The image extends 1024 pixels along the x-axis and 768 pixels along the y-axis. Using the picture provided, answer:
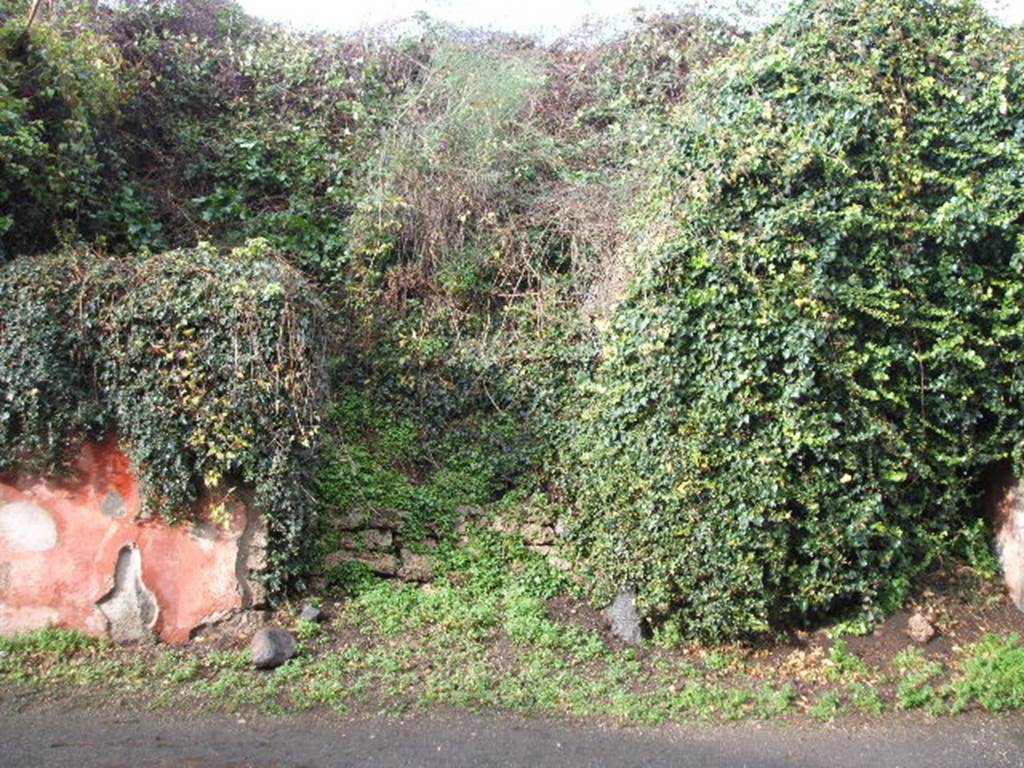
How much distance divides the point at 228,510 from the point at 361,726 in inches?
83.7

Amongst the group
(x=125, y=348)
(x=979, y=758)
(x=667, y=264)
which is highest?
(x=667, y=264)

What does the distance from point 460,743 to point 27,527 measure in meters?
3.76

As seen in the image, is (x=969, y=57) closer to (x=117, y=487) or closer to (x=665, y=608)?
(x=665, y=608)

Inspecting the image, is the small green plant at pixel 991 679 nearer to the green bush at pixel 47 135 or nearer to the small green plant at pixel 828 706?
the small green plant at pixel 828 706

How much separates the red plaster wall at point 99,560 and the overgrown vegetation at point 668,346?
0.82ft

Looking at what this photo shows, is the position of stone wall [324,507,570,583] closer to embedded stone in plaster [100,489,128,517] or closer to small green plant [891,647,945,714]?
embedded stone in plaster [100,489,128,517]

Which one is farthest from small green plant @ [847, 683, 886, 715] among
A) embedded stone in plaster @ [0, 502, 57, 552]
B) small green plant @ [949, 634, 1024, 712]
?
embedded stone in plaster @ [0, 502, 57, 552]

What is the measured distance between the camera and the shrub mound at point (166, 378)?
23.2 feet

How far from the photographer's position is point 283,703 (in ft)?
20.8

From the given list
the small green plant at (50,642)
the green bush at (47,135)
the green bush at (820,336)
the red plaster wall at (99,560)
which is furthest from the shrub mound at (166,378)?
the green bush at (820,336)

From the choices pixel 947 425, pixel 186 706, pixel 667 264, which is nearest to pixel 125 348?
pixel 186 706

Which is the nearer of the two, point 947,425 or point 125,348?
point 125,348

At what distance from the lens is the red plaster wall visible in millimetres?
7156

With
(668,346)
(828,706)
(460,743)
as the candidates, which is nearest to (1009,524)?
(828,706)
